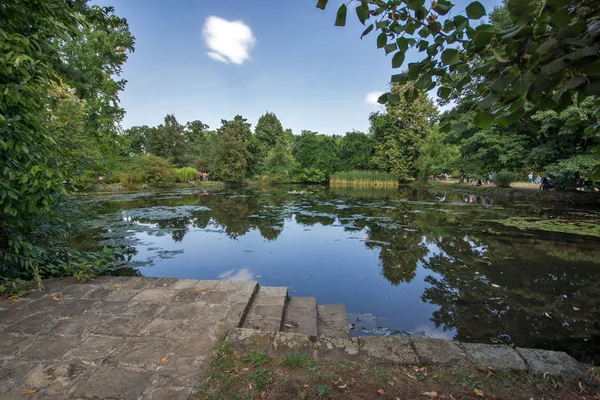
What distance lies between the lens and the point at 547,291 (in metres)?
3.85

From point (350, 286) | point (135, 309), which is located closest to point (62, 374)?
point (135, 309)

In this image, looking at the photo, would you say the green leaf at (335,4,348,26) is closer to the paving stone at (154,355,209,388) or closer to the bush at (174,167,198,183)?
the paving stone at (154,355,209,388)

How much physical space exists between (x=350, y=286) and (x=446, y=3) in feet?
12.2

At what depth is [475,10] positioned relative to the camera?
1.07 m

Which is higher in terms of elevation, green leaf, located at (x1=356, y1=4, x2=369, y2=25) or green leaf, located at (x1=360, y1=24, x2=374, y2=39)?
green leaf, located at (x1=356, y1=4, x2=369, y2=25)

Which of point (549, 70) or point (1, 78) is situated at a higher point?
point (1, 78)

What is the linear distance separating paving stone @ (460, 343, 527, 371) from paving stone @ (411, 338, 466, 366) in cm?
6

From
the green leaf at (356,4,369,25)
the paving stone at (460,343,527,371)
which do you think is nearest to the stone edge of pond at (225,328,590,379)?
the paving stone at (460,343,527,371)

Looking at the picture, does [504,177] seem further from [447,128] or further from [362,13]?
[362,13]

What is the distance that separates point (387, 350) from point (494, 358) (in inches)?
27.6

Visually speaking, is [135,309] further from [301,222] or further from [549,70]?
[301,222]

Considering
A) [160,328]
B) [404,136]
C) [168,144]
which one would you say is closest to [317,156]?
[404,136]

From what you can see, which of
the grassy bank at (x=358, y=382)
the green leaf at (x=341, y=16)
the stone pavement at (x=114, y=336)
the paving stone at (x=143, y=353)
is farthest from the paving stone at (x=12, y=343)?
the green leaf at (x=341, y=16)

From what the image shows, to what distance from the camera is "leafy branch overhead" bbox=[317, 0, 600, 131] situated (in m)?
0.93
